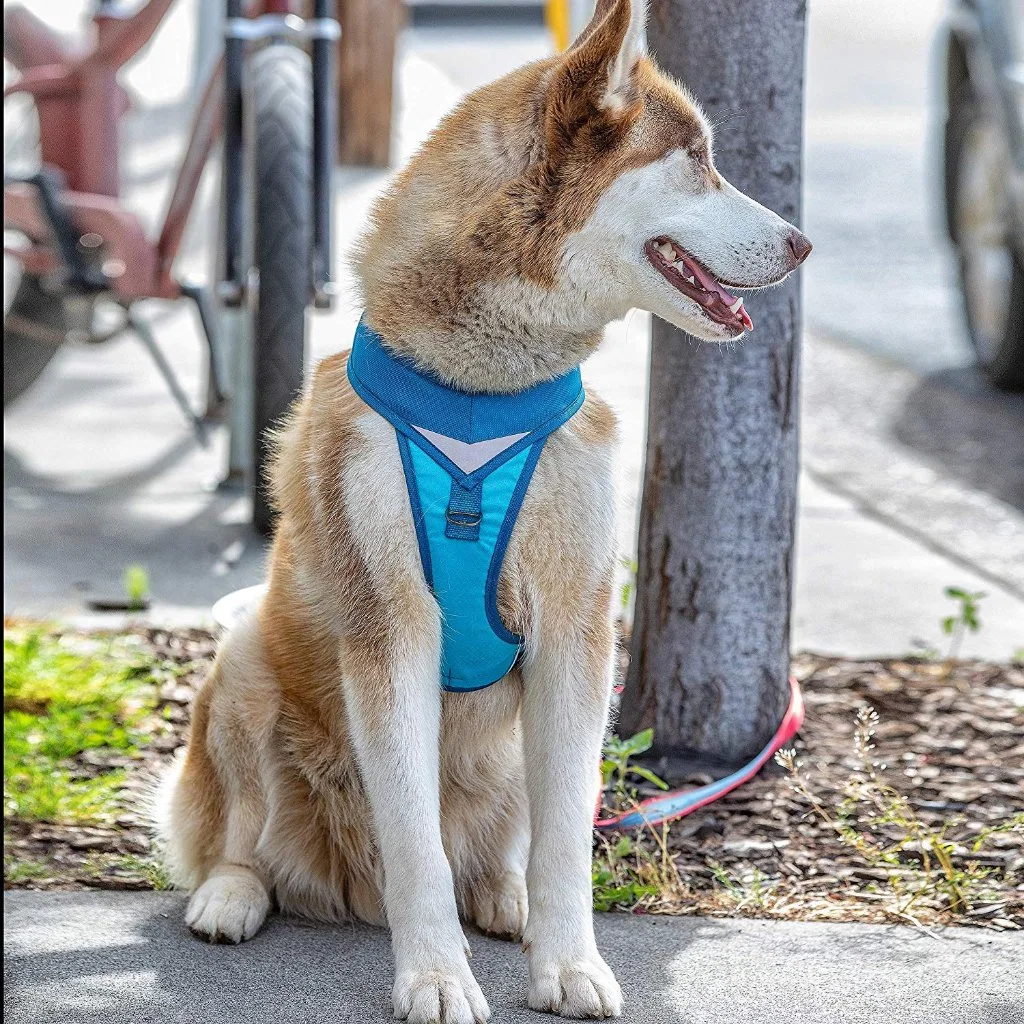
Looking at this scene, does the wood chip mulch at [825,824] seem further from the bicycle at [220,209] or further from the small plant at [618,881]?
the bicycle at [220,209]

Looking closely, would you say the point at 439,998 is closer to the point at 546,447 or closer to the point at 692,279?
the point at 546,447

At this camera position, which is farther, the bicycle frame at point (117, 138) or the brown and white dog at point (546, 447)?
the bicycle frame at point (117, 138)

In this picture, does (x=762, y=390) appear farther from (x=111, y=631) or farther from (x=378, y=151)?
(x=378, y=151)

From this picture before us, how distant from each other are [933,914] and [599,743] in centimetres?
83

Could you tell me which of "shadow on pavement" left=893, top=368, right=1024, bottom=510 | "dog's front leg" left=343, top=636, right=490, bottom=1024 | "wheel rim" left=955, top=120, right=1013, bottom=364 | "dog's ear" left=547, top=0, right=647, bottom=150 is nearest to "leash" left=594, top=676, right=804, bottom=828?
"dog's front leg" left=343, top=636, right=490, bottom=1024

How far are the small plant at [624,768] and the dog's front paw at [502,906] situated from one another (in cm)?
37

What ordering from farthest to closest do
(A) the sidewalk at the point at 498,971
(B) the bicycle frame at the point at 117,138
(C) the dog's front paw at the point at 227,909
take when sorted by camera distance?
(B) the bicycle frame at the point at 117,138 → (C) the dog's front paw at the point at 227,909 → (A) the sidewalk at the point at 498,971

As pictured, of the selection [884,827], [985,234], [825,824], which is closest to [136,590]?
[825,824]

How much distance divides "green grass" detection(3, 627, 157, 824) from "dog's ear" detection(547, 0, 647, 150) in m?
1.86

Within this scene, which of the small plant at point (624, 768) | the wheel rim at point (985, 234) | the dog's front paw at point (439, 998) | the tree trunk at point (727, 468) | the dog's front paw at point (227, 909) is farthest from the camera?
the wheel rim at point (985, 234)

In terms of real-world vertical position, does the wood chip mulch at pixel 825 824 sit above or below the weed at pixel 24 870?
above

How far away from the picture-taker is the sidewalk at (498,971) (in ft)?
8.38

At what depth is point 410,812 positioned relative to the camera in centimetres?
251

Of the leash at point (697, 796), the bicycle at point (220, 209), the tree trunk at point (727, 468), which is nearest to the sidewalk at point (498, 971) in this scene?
the leash at point (697, 796)
